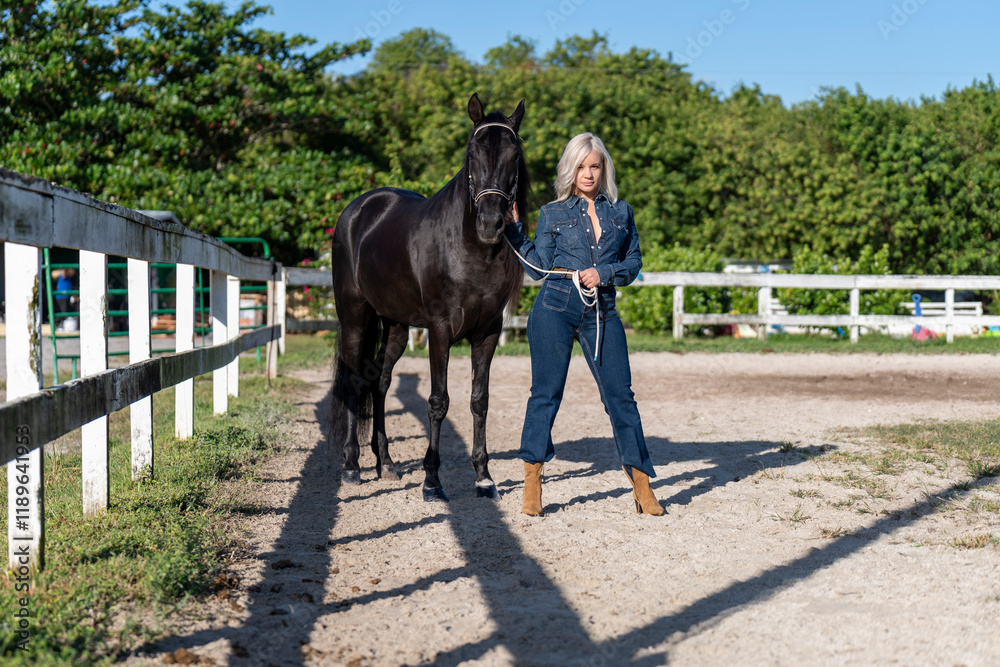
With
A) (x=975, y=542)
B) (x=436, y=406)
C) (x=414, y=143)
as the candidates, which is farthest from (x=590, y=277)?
(x=414, y=143)

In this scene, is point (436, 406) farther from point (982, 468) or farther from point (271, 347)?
point (271, 347)

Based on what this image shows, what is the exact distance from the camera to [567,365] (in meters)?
4.32

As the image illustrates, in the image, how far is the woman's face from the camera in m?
4.27

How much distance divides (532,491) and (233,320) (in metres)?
3.70

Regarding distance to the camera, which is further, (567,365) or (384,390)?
(384,390)

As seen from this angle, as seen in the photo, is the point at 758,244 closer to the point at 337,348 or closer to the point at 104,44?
the point at 104,44

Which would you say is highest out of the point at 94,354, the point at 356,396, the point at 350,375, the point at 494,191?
the point at 494,191

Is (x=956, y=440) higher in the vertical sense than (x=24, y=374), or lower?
lower

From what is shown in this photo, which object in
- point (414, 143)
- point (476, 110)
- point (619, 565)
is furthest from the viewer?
point (414, 143)

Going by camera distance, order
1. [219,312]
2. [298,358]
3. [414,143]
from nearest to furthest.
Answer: [219,312], [298,358], [414,143]

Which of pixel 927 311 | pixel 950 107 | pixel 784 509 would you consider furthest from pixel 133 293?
pixel 950 107

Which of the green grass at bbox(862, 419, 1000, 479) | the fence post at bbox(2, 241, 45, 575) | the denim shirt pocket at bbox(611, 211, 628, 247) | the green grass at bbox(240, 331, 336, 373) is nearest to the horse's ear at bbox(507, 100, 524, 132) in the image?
the denim shirt pocket at bbox(611, 211, 628, 247)

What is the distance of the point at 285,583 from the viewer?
10.2ft

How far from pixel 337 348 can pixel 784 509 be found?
3233mm
